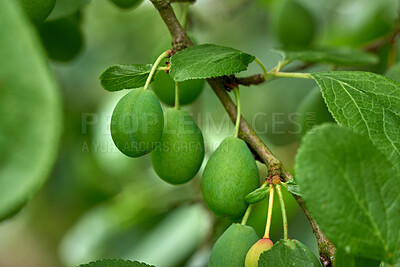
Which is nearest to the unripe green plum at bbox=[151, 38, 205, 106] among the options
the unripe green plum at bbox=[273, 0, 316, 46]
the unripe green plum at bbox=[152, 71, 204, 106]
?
the unripe green plum at bbox=[152, 71, 204, 106]

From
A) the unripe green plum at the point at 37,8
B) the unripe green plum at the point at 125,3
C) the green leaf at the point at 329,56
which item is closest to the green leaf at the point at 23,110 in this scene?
the unripe green plum at the point at 37,8

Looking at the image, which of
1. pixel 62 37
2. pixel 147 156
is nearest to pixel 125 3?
pixel 62 37

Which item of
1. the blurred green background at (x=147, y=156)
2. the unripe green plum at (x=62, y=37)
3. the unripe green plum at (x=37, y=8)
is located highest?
the unripe green plum at (x=37, y=8)

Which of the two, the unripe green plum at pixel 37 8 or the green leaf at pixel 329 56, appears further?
the green leaf at pixel 329 56

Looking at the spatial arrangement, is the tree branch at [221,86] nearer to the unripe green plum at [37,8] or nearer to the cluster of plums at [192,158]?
the cluster of plums at [192,158]

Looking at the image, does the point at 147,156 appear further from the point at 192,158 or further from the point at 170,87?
the point at 192,158

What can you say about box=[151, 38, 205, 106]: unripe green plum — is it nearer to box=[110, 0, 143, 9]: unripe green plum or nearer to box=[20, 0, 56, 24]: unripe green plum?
box=[110, 0, 143, 9]: unripe green plum

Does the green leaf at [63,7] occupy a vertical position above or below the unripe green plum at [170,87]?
above
